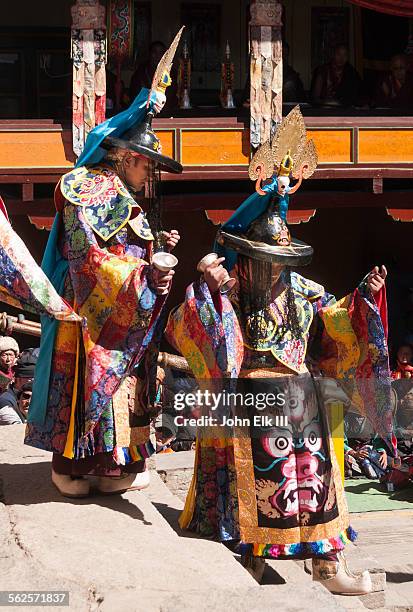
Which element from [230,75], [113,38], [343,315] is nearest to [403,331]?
[230,75]

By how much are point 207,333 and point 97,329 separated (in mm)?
533

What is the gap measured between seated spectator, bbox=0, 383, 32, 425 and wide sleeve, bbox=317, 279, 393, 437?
8.61 ft

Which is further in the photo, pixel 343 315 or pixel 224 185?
pixel 224 185

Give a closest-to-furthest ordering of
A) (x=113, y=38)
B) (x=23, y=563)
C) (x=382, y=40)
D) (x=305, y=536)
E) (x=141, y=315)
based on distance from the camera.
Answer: (x=23, y=563), (x=141, y=315), (x=305, y=536), (x=113, y=38), (x=382, y=40)

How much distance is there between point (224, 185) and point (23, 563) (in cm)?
824

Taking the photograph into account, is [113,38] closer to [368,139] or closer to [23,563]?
[368,139]

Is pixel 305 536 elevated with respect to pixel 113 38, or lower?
lower

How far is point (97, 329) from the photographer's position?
16.0 ft

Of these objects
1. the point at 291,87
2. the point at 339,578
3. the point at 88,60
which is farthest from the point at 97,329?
the point at 291,87

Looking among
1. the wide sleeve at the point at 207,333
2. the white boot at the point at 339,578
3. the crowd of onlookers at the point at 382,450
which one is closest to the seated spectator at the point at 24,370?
the crowd of onlookers at the point at 382,450

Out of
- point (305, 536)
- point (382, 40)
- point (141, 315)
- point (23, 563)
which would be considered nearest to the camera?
point (23, 563)

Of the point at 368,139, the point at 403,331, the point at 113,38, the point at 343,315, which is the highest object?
the point at 113,38

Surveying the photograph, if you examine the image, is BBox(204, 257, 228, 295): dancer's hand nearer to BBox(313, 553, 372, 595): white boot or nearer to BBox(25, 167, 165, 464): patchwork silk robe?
BBox(25, 167, 165, 464): patchwork silk robe

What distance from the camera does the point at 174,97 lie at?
12039mm
